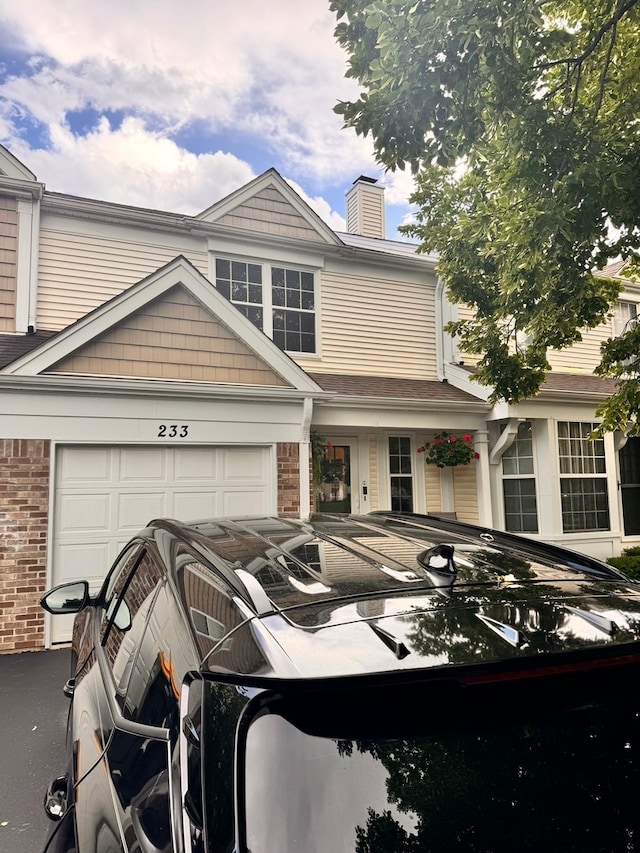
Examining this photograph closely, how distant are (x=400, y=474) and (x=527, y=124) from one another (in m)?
6.29

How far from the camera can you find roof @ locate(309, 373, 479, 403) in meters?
9.16

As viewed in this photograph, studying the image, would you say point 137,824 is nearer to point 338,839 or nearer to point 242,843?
point 242,843

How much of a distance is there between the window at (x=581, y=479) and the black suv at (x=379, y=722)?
931 cm

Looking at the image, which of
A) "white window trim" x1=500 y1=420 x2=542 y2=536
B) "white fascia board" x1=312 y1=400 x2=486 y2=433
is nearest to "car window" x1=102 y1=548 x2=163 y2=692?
"white fascia board" x1=312 y1=400 x2=486 y2=433

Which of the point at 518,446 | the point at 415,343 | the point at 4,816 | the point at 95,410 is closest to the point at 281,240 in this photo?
the point at 415,343

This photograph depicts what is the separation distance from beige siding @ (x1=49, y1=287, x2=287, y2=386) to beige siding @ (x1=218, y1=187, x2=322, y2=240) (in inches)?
121

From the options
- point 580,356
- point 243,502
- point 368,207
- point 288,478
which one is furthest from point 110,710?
point 580,356

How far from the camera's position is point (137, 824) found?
121 cm

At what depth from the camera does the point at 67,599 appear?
304cm

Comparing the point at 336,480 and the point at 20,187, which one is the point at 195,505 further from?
the point at 20,187

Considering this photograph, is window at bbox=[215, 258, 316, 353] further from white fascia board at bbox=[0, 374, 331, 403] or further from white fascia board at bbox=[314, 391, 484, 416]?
white fascia board at bbox=[0, 374, 331, 403]

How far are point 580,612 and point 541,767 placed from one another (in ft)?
1.24

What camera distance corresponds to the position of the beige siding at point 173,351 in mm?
6680

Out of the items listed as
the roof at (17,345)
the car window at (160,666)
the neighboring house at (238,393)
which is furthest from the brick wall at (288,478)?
the car window at (160,666)
